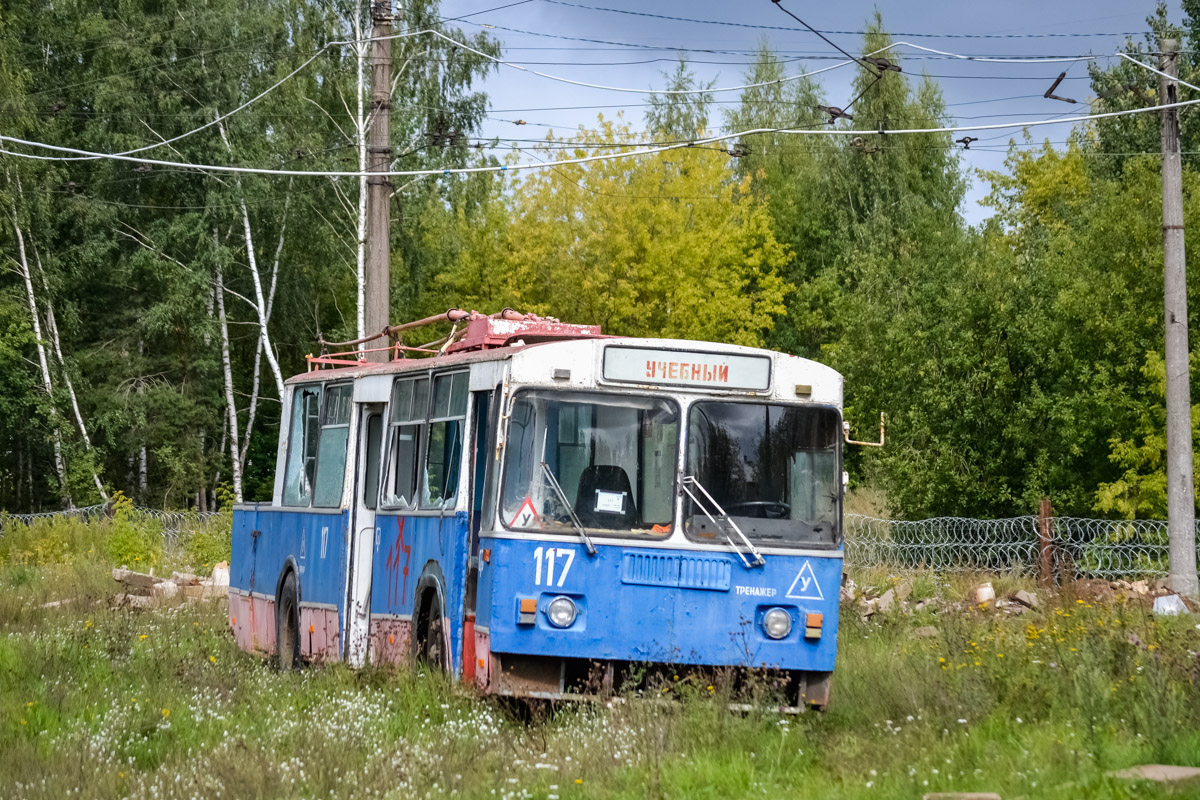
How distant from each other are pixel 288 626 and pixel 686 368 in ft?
21.2

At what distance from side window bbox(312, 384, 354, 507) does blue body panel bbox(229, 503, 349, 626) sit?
18 cm

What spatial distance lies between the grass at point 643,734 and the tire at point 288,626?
2182mm

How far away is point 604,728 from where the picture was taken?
30.1 ft

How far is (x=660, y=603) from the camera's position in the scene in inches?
412

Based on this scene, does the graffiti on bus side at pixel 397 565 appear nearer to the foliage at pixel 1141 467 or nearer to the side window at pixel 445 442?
the side window at pixel 445 442

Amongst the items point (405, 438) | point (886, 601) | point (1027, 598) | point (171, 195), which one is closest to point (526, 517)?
point (405, 438)

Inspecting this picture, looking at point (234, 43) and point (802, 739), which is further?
point (234, 43)

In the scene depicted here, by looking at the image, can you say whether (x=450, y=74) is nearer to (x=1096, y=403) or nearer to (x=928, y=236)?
(x=928, y=236)

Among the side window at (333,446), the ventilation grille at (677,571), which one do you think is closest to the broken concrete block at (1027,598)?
the side window at (333,446)

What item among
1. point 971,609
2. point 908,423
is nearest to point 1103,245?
point 908,423

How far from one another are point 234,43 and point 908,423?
23.4 meters

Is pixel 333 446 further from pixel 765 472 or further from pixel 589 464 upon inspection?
pixel 765 472

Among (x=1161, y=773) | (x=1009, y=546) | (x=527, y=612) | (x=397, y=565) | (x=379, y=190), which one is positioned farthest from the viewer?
(x=379, y=190)

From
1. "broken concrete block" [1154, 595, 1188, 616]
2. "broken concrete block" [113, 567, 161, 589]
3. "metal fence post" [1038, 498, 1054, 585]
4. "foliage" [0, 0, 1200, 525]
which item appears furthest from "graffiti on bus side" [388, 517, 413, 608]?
"foliage" [0, 0, 1200, 525]
